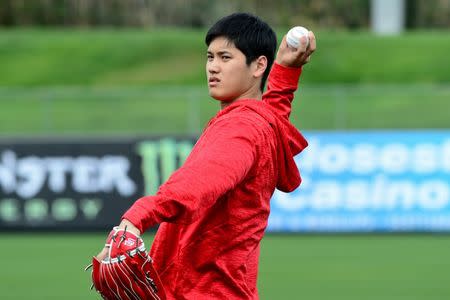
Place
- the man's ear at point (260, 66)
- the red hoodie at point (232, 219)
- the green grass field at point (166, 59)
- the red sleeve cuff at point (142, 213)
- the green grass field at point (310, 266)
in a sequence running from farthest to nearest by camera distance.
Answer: the green grass field at point (166, 59) < the green grass field at point (310, 266) < the man's ear at point (260, 66) < the red hoodie at point (232, 219) < the red sleeve cuff at point (142, 213)

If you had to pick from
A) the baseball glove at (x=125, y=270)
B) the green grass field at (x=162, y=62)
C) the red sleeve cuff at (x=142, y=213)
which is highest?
the red sleeve cuff at (x=142, y=213)

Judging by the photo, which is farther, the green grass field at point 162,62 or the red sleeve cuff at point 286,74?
the green grass field at point 162,62

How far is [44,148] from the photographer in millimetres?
15359

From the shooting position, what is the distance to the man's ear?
4180 mm

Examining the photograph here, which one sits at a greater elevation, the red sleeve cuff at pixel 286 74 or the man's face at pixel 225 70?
the man's face at pixel 225 70

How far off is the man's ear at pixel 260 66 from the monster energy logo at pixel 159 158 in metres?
11.0

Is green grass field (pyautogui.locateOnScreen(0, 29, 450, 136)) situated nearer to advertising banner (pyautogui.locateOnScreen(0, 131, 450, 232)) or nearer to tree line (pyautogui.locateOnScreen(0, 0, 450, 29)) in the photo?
tree line (pyautogui.locateOnScreen(0, 0, 450, 29))

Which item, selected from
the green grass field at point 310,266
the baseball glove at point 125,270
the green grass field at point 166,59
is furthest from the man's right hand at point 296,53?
the green grass field at point 166,59

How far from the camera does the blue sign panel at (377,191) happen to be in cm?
1516

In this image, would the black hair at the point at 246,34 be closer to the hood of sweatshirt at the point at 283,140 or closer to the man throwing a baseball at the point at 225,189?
the man throwing a baseball at the point at 225,189

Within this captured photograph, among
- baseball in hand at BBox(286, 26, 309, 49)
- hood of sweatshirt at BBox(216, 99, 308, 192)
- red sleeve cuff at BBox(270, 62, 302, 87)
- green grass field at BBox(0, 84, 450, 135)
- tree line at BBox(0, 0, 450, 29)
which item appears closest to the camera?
hood of sweatshirt at BBox(216, 99, 308, 192)

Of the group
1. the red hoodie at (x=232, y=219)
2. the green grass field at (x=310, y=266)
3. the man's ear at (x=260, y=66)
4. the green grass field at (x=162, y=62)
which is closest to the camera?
the red hoodie at (x=232, y=219)

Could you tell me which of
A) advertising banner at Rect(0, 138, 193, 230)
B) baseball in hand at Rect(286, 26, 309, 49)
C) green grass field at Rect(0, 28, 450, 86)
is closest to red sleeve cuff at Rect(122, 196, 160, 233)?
baseball in hand at Rect(286, 26, 309, 49)

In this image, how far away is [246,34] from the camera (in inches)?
162
